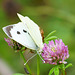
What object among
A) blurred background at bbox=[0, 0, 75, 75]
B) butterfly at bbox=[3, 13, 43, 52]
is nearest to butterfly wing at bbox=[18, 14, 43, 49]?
butterfly at bbox=[3, 13, 43, 52]

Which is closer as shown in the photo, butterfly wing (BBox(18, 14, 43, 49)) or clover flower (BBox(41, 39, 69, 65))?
clover flower (BBox(41, 39, 69, 65))

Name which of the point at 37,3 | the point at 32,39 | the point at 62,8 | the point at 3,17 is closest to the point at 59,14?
the point at 62,8

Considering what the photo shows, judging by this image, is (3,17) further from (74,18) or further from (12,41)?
(12,41)

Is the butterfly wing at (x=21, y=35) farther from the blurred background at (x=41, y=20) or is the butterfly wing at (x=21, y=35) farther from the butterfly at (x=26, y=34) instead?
the blurred background at (x=41, y=20)

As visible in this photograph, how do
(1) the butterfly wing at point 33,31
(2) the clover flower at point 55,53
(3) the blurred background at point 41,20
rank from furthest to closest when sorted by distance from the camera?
(3) the blurred background at point 41,20, (1) the butterfly wing at point 33,31, (2) the clover flower at point 55,53

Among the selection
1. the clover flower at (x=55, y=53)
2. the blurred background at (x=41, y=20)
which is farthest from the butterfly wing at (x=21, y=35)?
the blurred background at (x=41, y=20)

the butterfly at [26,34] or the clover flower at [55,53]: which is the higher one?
the butterfly at [26,34]

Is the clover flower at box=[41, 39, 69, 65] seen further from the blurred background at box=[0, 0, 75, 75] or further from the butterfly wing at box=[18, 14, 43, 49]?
the blurred background at box=[0, 0, 75, 75]
